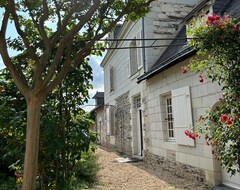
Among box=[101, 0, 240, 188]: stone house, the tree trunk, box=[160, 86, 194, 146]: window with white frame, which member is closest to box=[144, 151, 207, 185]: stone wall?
box=[101, 0, 240, 188]: stone house

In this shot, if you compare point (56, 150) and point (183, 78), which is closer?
point (56, 150)

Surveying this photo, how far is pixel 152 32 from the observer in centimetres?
891

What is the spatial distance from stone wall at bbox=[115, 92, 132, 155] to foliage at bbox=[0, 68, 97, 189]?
23.4 feet

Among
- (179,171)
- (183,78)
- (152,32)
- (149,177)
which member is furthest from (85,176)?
(152,32)

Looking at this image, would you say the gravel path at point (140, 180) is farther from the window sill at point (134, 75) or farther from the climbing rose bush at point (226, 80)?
the window sill at point (134, 75)

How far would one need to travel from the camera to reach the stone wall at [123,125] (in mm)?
11172

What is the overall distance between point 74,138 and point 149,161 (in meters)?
5.50

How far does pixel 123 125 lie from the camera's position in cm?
1211

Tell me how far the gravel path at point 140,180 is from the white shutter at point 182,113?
0.96 meters

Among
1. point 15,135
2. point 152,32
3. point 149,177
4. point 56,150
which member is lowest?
point 149,177

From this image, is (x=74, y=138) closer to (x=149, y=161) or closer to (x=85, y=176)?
(x=85, y=176)

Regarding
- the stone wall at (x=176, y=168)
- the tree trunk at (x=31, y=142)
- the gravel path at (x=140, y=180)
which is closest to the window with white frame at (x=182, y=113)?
the stone wall at (x=176, y=168)

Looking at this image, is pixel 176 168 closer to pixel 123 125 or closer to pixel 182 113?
pixel 182 113

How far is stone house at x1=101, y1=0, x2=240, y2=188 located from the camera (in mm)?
5605
